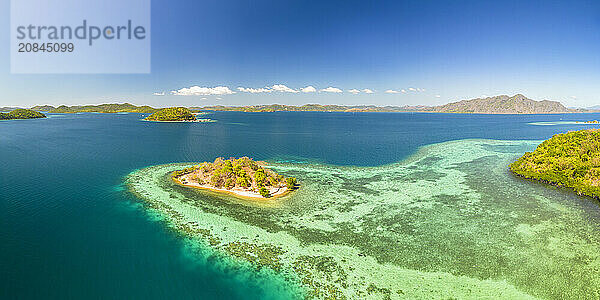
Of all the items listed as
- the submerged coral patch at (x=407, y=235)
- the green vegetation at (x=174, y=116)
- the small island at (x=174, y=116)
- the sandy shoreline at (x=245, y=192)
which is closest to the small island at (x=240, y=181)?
the sandy shoreline at (x=245, y=192)

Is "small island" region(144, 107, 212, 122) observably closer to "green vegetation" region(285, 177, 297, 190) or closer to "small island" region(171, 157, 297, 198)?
"small island" region(171, 157, 297, 198)

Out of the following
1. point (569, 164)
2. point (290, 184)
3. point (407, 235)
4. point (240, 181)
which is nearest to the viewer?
point (407, 235)

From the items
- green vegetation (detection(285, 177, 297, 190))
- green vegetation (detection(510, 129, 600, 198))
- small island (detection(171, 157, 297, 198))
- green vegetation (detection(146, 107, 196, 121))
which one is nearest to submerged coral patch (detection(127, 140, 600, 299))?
green vegetation (detection(285, 177, 297, 190))

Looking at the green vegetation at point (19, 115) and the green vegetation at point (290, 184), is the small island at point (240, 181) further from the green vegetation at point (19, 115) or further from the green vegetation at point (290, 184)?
the green vegetation at point (19, 115)

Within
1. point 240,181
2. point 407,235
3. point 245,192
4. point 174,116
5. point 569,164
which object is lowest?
point 407,235

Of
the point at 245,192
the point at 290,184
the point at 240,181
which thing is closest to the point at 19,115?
the point at 240,181

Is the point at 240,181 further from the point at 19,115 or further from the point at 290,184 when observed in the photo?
the point at 19,115

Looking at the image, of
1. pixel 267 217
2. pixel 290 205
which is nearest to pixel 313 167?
pixel 290 205
